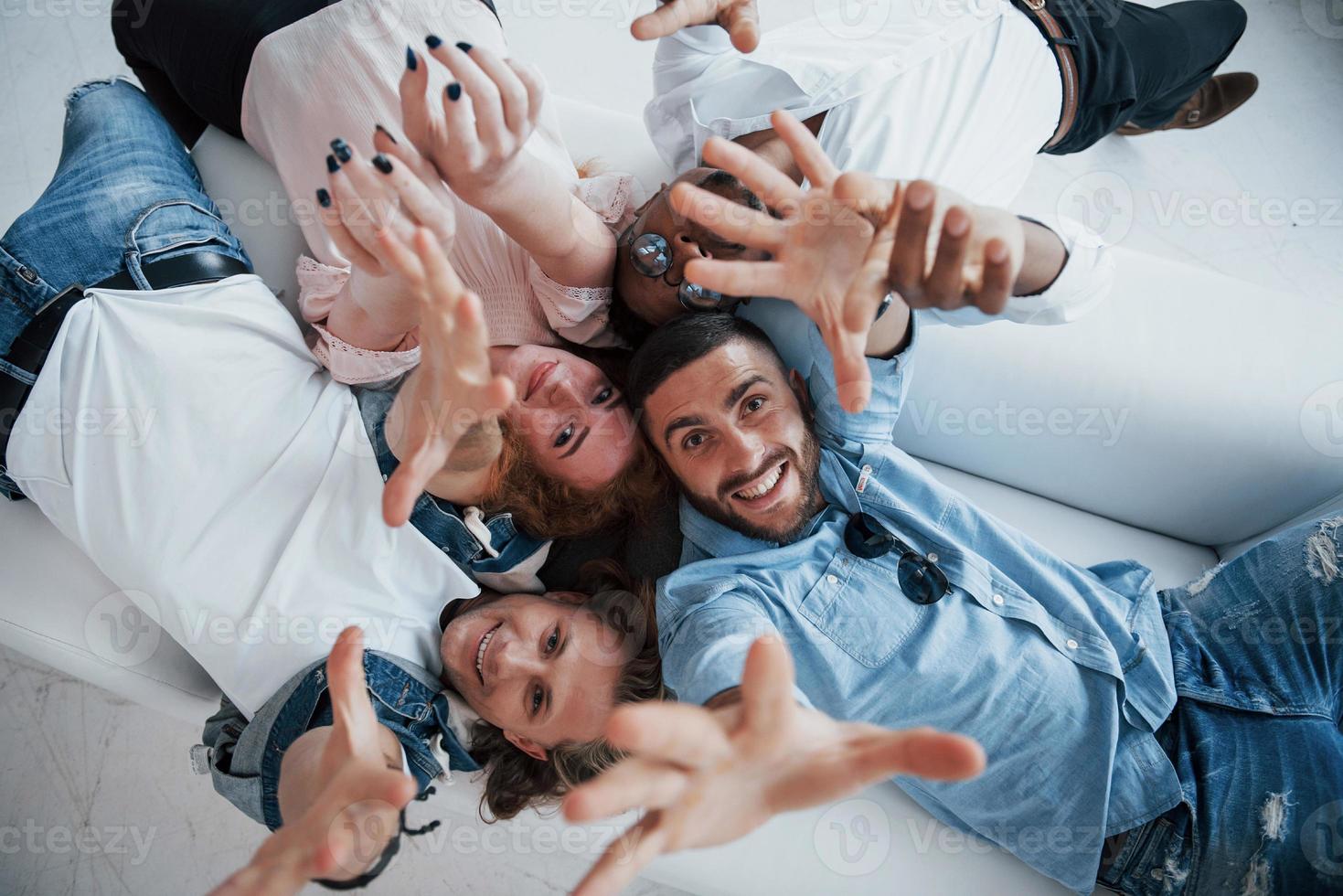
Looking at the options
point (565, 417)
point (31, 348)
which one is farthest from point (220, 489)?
point (565, 417)

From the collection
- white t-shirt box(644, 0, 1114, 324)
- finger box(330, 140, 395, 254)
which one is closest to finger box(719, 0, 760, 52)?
white t-shirt box(644, 0, 1114, 324)

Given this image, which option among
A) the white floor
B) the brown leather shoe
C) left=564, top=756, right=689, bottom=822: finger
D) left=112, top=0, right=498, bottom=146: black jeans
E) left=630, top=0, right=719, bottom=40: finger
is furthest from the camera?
the brown leather shoe

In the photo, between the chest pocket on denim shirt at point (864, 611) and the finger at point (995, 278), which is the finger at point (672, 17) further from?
the chest pocket on denim shirt at point (864, 611)

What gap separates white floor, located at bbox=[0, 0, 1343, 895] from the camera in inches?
58.3

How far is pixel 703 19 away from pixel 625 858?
3.21ft

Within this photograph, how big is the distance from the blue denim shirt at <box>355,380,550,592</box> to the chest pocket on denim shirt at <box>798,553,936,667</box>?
1.32 feet

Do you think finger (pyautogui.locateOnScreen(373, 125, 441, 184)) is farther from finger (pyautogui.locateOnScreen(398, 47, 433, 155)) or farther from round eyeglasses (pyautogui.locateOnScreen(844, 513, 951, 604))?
round eyeglasses (pyautogui.locateOnScreen(844, 513, 951, 604))

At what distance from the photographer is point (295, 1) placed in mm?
1225

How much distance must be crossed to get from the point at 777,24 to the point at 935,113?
2.52ft

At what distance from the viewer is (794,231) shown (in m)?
0.80

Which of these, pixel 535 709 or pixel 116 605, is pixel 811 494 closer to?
pixel 535 709

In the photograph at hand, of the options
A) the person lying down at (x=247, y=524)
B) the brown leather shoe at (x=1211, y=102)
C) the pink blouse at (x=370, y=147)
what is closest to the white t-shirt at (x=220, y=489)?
the person lying down at (x=247, y=524)

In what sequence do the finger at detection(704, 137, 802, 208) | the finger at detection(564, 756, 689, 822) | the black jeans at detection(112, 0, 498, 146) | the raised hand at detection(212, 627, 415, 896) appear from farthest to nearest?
the black jeans at detection(112, 0, 498, 146)
the finger at detection(704, 137, 802, 208)
the raised hand at detection(212, 627, 415, 896)
the finger at detection(564, 756, 689, 822)

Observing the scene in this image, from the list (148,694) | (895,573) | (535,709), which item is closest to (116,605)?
(148,694)
